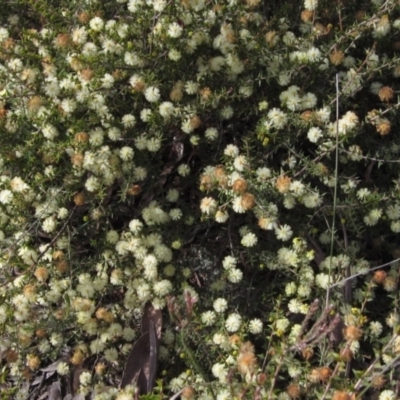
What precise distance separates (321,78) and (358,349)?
1314 mm

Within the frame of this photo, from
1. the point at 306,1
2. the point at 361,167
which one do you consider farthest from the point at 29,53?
the point at 361,167

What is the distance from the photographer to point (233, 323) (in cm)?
293

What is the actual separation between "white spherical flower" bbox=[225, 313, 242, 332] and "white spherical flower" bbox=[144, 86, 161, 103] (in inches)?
42.3

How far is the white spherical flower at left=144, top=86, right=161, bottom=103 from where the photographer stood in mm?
Answer: 3066

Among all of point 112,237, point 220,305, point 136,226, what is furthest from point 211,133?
point 220,305

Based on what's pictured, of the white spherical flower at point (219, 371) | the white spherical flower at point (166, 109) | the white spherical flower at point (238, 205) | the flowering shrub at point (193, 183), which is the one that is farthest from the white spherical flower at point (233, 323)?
the white spherical flower at point (166, 109)

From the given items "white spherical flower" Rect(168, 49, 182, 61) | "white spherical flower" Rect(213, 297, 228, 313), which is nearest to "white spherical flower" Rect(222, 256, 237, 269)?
"white spherical flower" Rect(213, 297, 228, 313)

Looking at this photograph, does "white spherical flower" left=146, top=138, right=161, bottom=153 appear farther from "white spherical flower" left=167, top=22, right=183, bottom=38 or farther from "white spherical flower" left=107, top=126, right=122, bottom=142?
"white spherical flower" left=167, top=22, right=183, bottom=38

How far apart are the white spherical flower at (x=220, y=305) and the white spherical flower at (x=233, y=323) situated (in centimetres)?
6

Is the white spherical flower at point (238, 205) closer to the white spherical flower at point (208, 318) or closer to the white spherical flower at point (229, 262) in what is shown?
the white spherical flower at point (229, 262)

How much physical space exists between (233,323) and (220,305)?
0.12m

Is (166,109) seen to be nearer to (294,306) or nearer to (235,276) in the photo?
(235,276)

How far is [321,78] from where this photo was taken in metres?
3.22

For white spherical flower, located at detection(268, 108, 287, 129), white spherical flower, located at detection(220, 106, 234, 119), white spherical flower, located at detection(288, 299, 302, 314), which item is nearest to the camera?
white spherical flower, located at detection(288, 299, 302, 314)
